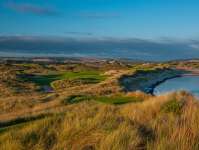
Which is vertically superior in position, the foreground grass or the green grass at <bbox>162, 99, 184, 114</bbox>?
the foreground grass

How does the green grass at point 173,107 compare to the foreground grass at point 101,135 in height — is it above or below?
below

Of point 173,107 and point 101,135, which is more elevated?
point 101,135

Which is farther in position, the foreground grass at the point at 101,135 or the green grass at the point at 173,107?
the green grass at the point at 173,107

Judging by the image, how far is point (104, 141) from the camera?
5.91 meters

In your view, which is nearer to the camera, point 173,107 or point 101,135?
point 101,135

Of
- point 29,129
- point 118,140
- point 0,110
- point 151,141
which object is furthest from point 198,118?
point 0,110

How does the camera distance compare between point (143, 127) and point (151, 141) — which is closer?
→ point (151, 141)

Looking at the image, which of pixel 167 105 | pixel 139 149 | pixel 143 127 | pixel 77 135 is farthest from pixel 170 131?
pixel 167 105

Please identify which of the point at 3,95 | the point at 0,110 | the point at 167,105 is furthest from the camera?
the point at 3,95

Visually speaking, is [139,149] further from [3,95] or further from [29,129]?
[3,95]

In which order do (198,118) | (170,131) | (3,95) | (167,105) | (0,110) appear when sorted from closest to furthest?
(170,131), (198,118), (167,105), (0,110), (3,95)

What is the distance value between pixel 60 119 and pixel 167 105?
3.56 m

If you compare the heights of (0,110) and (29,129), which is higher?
(29,129)

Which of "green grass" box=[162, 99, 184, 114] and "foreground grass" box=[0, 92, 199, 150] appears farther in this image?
"green grass" box=[162, 99, 184, 114]
